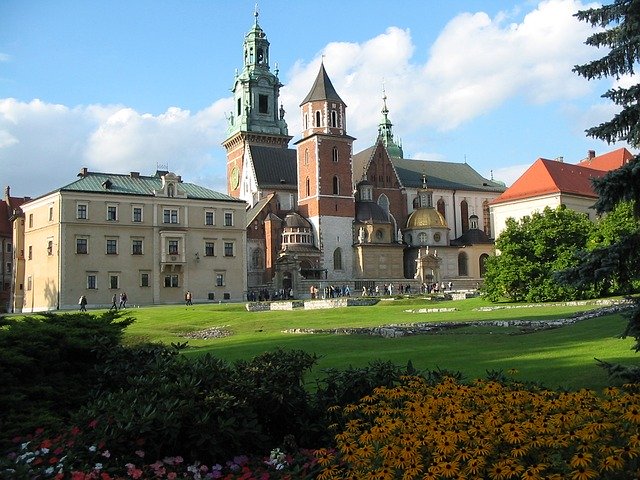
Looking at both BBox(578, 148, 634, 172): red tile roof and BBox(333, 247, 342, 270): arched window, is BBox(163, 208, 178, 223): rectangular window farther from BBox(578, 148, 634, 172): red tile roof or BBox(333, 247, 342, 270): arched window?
BBox(578, 148, 634, 172): red tile roof

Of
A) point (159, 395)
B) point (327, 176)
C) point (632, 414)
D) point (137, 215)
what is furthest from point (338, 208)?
point (632, 414)

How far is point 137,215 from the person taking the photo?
56.4 meters

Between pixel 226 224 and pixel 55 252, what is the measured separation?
1435 centimetres

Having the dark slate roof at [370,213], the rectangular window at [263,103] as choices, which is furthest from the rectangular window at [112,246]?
the rectangular window at [263,103]

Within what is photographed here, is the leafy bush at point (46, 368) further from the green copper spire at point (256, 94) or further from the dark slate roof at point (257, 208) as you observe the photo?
the green copper spire at point (256, 94)

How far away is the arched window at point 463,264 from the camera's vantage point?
268 feet

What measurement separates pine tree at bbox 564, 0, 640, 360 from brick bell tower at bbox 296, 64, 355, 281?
61148 mm

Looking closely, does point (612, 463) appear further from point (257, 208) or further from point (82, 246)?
point (257, 208)

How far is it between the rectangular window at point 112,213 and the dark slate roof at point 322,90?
1122 inches

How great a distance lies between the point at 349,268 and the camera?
2864 inches

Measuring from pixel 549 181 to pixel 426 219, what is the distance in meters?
16.1

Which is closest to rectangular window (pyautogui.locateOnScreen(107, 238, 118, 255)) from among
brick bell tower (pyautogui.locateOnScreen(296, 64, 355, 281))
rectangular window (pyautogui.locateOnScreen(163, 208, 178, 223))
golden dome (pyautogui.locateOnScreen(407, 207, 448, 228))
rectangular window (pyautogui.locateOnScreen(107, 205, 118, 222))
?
rectangular window (pyautogui.locateOnScreen(107, 205, 118, 222))

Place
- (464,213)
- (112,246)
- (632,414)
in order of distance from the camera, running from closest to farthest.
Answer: (632,414) → (112,246) → (464,213)

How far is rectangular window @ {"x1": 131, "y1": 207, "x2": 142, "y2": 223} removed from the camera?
2213 inches
